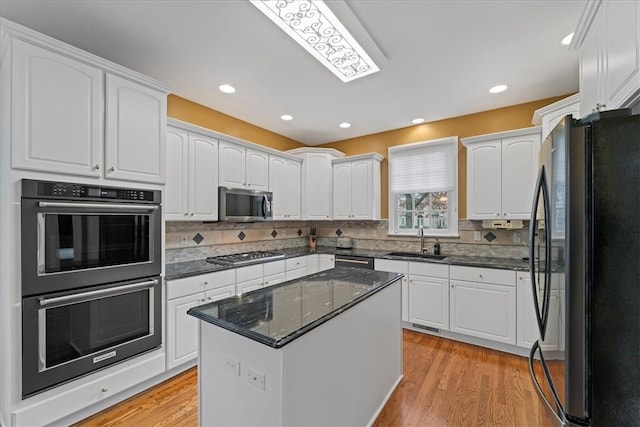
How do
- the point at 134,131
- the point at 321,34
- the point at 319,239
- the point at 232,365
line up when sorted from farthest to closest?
the point at 319,239
the point at 134,131
the point at 321,34
the point at 232,365

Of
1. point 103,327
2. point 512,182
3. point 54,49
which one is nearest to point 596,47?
point 512,182

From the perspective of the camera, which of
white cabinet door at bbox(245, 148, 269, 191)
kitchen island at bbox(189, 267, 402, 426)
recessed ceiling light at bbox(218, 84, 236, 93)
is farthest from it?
white cabinet door at bbox(245, 148, 269, 191)

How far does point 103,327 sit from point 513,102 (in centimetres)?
461

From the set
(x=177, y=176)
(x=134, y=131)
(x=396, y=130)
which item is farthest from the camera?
(x=396, y=130)

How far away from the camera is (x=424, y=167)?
403cm

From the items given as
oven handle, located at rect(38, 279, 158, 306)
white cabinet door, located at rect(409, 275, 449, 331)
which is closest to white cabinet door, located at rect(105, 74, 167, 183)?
oven handle, located at rect(38, 279, 158, 306)

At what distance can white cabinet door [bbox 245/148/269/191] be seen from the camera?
3.62 meters

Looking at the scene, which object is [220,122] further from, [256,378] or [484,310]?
[484,310]

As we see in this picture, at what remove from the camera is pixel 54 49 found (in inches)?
69.4

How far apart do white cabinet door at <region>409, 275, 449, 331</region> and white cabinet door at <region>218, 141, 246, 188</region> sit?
8.15ft

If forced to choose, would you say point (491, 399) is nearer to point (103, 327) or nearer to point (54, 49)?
point (103, 327)

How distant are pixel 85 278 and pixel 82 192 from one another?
587mm

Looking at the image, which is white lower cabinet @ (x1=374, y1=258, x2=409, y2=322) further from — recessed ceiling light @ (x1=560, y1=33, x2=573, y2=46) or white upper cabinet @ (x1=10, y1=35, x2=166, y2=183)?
white upper cabinet @ (x1=10, y1=35, x2=166, y2=183)

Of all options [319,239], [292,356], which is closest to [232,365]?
[292,356]
